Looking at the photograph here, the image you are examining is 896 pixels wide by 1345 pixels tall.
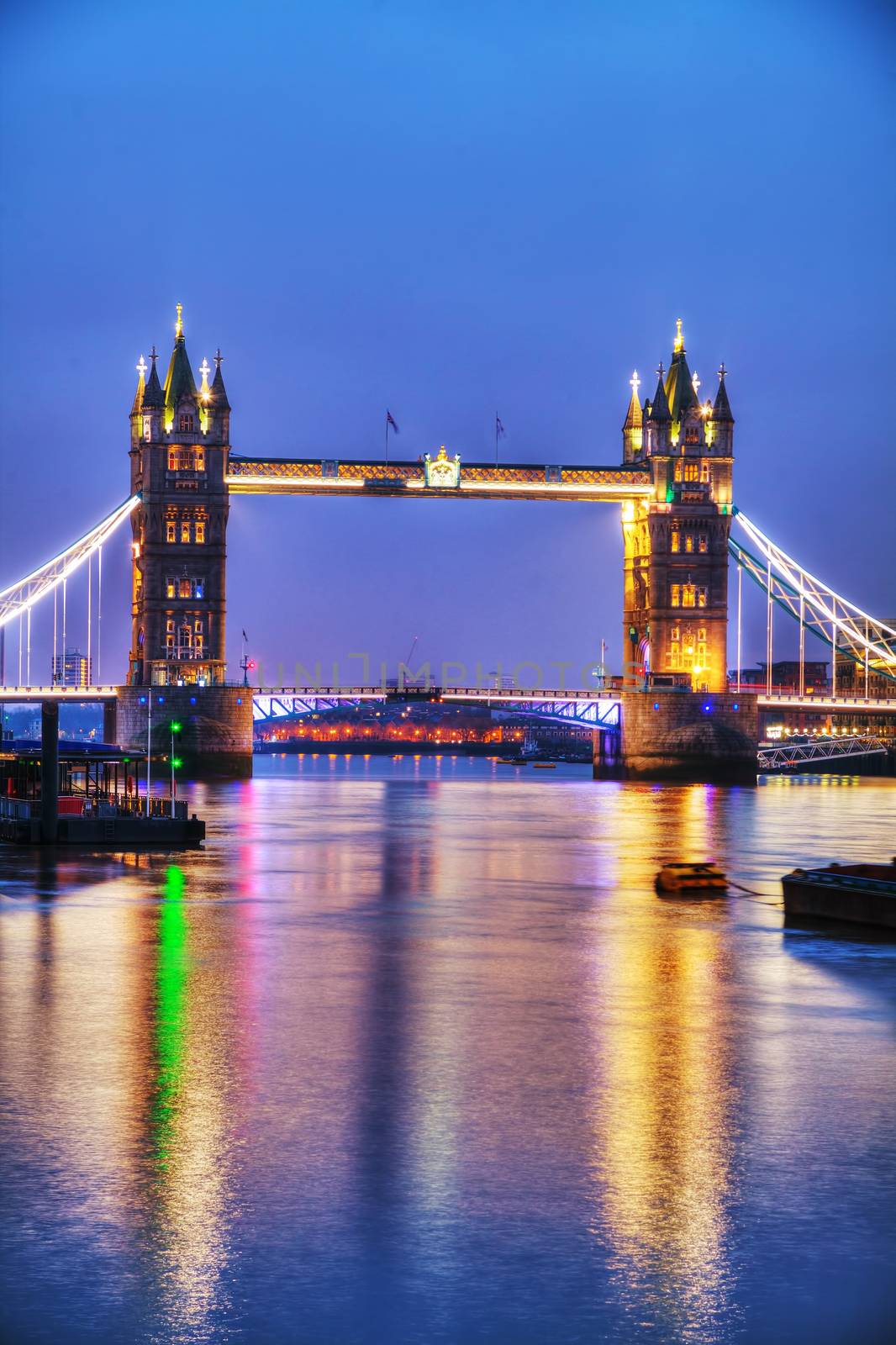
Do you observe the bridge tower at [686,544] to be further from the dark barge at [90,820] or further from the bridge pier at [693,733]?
the dark barge at [90,820]

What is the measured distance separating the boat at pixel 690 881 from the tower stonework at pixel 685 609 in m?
81.0

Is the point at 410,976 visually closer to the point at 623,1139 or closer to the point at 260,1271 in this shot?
the point at 623,1139

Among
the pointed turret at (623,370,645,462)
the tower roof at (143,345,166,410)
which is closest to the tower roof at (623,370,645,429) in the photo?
the pointed turret at (623,370,645,462)

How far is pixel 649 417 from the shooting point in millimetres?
138875

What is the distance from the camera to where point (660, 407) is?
452 ft

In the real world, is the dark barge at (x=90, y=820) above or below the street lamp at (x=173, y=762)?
below

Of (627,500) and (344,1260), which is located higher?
(627,500)

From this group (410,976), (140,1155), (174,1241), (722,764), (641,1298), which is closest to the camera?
(641,1298)

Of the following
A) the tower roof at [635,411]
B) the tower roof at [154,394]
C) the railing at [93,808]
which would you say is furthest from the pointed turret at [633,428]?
the railing at [93,808]

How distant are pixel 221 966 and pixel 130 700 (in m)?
94.6

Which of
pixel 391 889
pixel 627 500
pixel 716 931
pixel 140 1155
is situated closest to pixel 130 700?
pixel 627 500

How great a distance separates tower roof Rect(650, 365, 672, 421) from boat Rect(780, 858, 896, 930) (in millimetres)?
97318

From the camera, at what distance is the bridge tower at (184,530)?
128250mm

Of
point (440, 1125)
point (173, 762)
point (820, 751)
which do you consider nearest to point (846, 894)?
point (440, 1125)
